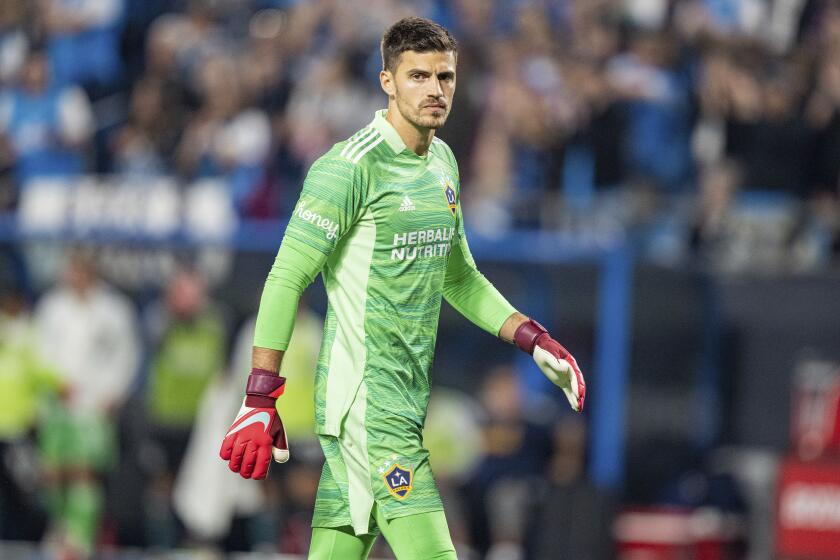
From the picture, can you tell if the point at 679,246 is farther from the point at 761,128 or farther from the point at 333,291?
the point at 333,291

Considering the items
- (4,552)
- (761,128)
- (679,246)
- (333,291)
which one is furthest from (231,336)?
(333,291)

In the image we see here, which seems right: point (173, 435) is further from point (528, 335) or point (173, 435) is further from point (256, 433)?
point (256, 433)

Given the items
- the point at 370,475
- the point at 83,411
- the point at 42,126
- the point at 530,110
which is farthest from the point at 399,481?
the point at 42,126

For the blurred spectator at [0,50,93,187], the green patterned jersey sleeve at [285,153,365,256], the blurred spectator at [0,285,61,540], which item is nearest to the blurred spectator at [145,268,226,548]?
the blurred spectator at [0,285,61,540]

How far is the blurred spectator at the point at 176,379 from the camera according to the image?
11.5 metres

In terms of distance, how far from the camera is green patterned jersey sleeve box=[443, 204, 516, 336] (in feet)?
16.1

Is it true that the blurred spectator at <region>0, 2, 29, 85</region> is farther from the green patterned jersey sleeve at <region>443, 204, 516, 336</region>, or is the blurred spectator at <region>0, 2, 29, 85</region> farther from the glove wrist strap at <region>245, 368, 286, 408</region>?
the glove wrist strap at <region>245, 368, 286, 408</region>

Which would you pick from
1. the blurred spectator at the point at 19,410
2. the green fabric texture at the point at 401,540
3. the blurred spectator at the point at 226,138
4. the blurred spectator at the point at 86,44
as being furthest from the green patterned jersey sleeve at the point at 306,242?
the blurred spectator at the point at 86,44

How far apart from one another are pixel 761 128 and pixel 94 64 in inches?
264

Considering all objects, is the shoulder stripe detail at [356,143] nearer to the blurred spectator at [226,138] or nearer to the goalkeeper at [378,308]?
the goalkeeper at [378,308]

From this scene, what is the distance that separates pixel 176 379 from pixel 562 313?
2940mm

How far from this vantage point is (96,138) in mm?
14398

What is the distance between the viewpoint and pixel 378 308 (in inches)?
179

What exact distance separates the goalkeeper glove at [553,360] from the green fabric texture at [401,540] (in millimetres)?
572
